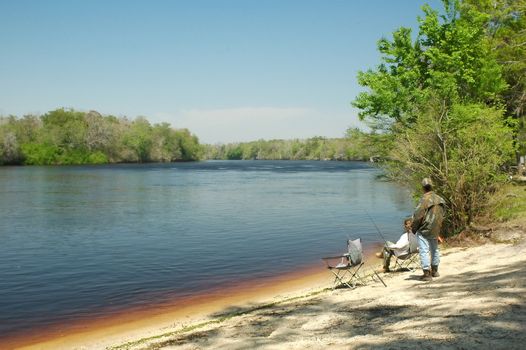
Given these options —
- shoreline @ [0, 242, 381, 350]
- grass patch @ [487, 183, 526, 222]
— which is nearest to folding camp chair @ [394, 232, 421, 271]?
shoreline @ [0, 242, 381, 350]

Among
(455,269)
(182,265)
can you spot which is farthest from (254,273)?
(455,269)

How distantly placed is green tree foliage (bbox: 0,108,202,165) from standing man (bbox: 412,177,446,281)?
129 m

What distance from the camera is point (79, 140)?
477 ft

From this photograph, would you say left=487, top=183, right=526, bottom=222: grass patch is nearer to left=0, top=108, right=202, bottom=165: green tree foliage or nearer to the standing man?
the standing man

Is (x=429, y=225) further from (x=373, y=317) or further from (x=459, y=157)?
(x=459, y=157)

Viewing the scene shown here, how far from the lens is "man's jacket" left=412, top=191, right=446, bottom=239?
443 inches

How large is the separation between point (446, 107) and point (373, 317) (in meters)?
13.4

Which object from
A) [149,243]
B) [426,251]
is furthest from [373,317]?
[149,243]

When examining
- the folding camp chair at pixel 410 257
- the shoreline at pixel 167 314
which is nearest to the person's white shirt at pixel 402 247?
the folding camp chair at pixel 410 257

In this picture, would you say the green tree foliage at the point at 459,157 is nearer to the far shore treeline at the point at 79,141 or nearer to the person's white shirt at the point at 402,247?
the person's white shirt at the point at 402,247

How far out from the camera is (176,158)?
19025cm

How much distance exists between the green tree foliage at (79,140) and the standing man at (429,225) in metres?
129

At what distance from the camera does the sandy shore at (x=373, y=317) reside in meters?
6.92

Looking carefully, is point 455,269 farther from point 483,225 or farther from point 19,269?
point 19,269
